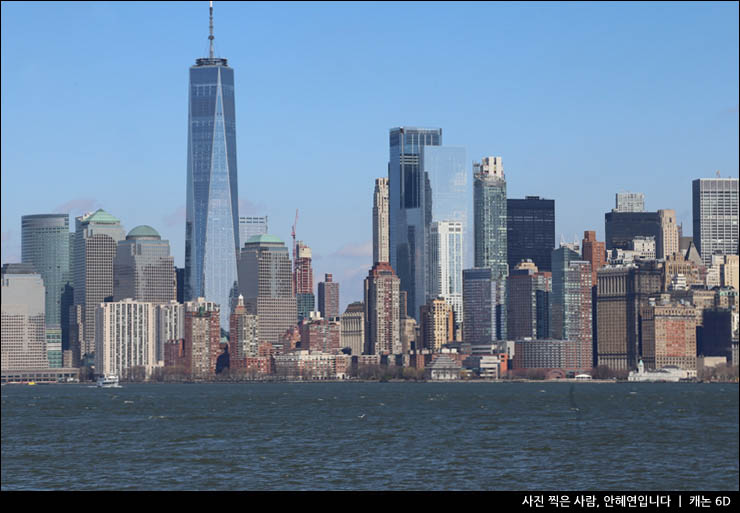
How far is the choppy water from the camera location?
72.4 m

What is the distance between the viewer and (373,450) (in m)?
96.8

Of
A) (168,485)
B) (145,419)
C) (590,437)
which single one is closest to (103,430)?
(145,419)

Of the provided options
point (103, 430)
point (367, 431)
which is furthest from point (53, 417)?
point (367, 431)

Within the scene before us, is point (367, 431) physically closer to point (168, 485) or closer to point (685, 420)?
point (685, 420)

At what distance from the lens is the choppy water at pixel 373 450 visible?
237 feet

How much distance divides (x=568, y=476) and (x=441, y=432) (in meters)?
45.9

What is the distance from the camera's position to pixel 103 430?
127812 millimetres

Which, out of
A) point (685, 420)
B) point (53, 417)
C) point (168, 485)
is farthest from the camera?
point (53, 417)

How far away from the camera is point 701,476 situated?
251ft
